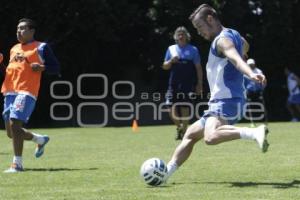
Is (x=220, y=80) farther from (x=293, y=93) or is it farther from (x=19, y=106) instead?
(x=293, y=93)

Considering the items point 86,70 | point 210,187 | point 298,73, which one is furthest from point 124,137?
point 298,73

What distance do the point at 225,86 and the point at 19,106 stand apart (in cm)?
317

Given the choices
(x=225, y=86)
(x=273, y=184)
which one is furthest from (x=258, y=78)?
(x=273, y=184)

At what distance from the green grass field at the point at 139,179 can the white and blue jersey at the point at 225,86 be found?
78cm

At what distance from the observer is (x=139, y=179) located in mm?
8211

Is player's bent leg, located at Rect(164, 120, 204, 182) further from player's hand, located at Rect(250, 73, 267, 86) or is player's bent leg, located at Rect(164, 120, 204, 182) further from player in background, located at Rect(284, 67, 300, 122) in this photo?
player in background, located at Rect(284, 67, 300, 122)

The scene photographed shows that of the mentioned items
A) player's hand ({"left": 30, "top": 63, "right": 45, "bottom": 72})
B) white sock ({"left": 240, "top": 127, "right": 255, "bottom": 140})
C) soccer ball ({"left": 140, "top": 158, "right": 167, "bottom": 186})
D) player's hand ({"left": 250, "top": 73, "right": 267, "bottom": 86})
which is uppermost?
player's hand ({"left": 30, "top": 63, "right": 45, "bottom": 72})

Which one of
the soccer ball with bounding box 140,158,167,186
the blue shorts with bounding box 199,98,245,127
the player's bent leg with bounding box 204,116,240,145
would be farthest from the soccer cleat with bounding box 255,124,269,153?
the soccer ball with bounding box 140,158,167,186

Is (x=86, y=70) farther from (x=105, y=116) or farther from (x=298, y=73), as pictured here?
(x=298, y=73)

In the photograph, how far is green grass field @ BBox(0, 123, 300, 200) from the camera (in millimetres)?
6930

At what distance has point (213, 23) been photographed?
24.8ft

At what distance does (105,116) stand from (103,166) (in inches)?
702

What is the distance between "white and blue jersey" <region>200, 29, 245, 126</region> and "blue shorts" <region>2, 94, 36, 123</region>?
2934 millimetres

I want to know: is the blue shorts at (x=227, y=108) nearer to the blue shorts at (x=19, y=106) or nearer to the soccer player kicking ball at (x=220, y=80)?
the soccer player kicking ball at (x=220, y=80)
